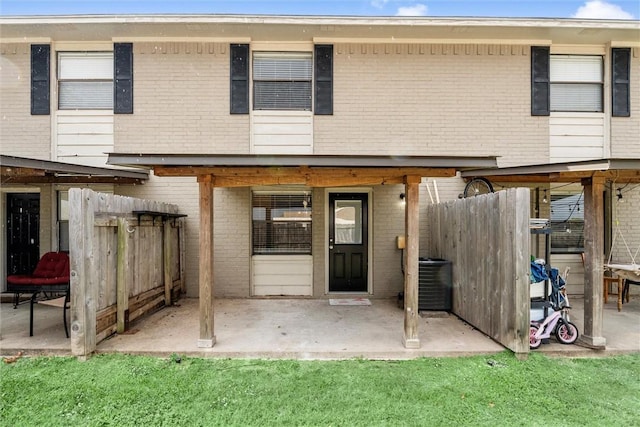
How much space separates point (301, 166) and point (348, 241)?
3428mm

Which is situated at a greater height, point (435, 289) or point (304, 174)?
point (304, 174)

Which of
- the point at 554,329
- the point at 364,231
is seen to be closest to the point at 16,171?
the point at 364,231

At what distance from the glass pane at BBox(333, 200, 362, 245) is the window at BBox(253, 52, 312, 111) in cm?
215

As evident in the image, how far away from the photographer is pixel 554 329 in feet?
14.5

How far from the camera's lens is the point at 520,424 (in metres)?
2.88

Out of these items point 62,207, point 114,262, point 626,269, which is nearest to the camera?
point 114,262

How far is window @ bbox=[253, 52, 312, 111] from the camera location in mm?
6945

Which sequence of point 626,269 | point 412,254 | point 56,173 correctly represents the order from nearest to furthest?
point 412,254
point 56,173
point 626,269

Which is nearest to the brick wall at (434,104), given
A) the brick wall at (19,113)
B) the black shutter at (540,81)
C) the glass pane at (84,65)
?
the black shutter at (540,81)

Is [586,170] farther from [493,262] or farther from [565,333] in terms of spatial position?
[565,333]

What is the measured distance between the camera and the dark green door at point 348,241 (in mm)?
7145

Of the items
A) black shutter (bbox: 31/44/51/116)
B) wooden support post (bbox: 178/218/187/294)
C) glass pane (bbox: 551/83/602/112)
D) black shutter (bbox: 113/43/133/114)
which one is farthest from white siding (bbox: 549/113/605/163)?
black shutter (bbox: 31/44/51/116)

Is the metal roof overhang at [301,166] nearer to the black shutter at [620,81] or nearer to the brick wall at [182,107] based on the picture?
the brick wall at [182,107]

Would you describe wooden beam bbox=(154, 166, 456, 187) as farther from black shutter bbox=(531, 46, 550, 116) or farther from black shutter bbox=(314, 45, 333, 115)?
black shutter bbox=(531, 46, 550, 116)
